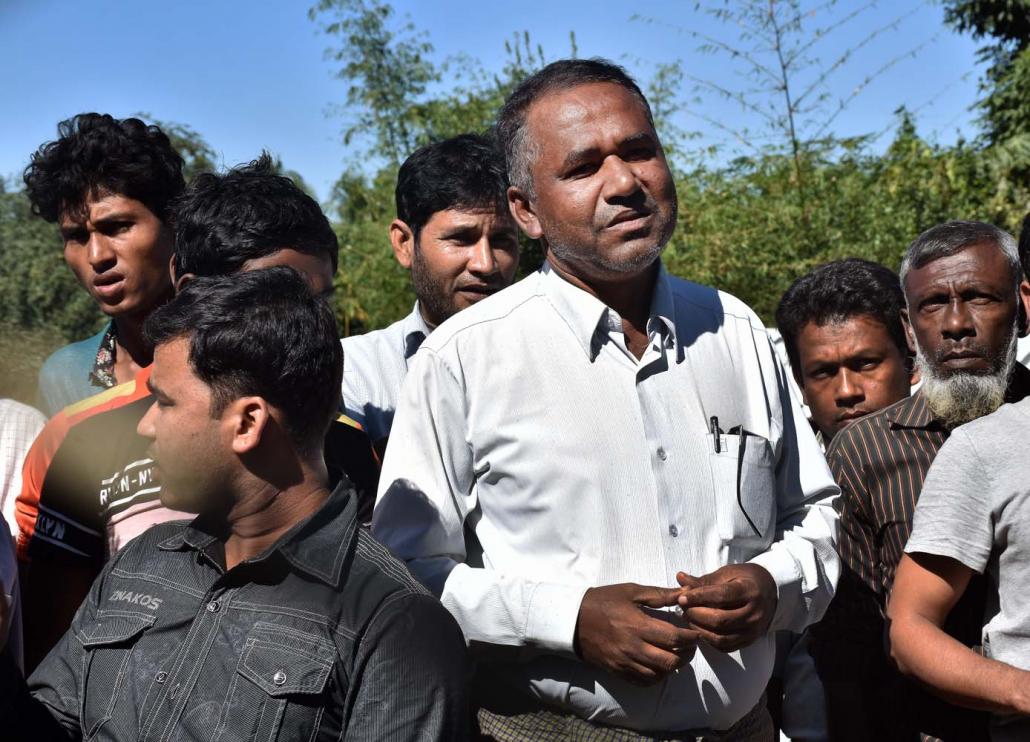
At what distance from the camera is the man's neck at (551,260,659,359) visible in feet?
8.41

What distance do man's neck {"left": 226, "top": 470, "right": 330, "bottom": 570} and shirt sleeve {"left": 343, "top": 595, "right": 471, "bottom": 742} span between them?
0.30 meters

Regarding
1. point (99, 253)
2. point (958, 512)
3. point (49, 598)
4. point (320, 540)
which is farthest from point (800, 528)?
point (99, 253)

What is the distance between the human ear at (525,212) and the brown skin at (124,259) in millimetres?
1196

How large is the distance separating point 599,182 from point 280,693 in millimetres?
1267

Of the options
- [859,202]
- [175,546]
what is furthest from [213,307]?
[859,202]

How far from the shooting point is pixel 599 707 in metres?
2.29

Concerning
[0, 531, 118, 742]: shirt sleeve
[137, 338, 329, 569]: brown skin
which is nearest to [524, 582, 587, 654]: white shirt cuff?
[137, 338, 329, 569]: brown skin

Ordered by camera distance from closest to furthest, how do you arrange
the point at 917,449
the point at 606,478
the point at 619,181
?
1. the point at 606,478
2. the point at 619,181
3. the point at 917,449

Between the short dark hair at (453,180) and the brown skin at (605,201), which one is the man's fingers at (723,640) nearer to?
the brown skin at (605,201)

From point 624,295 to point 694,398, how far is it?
0.30 meters

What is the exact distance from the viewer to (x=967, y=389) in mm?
3234

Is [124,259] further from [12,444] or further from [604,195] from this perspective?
[604,195]

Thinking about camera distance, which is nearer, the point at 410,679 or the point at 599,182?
the point at 410,679

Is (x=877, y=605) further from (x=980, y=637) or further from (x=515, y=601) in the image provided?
(x=515, y=601)
